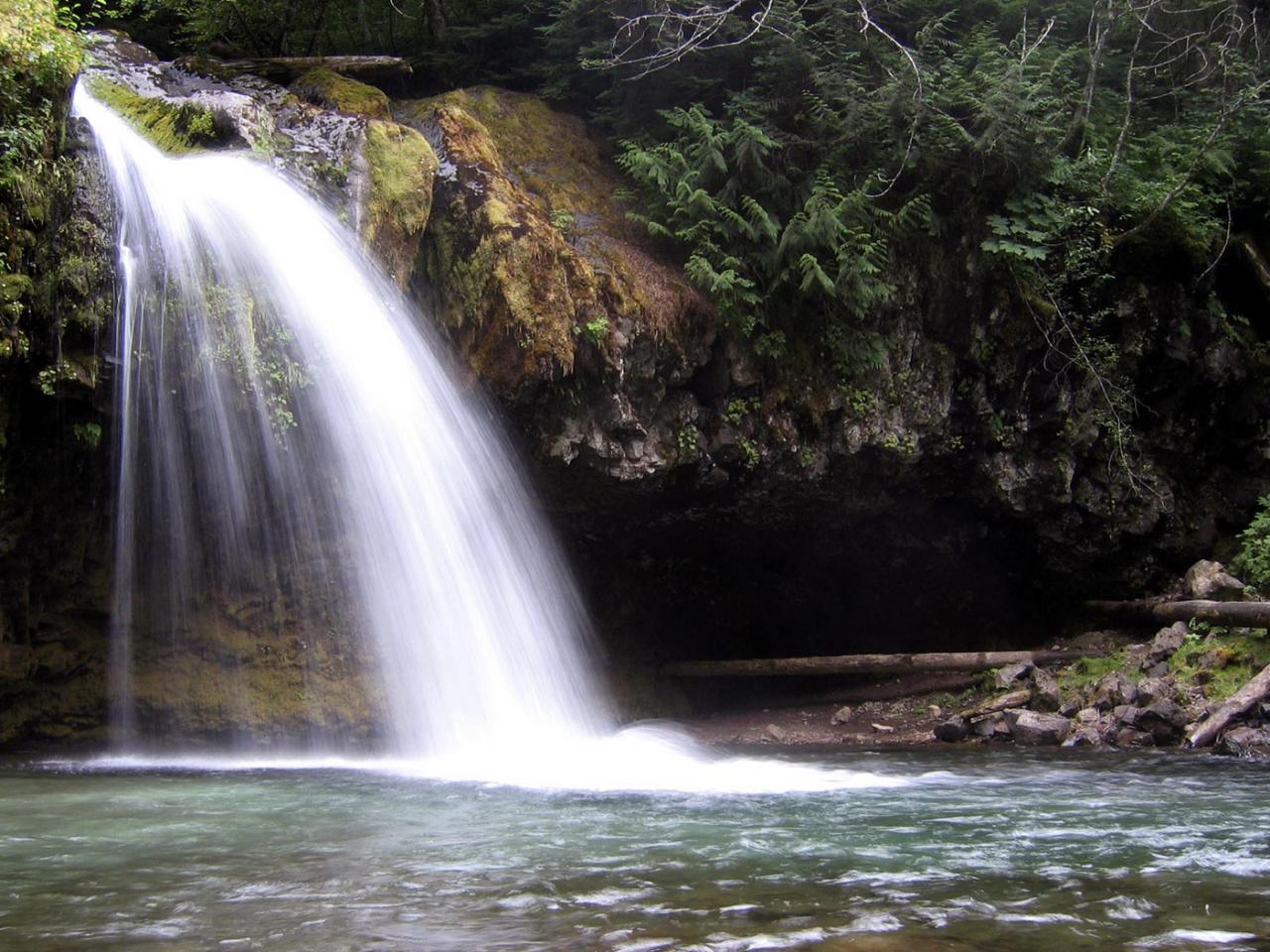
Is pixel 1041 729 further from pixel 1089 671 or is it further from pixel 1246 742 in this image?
pixel 1089 671

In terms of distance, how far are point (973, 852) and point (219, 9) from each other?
1391 cm

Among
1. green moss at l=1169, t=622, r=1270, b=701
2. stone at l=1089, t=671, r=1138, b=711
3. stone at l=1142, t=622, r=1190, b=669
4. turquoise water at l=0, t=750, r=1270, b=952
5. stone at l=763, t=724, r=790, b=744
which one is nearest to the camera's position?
turquoise water at l=0, t=750, r=1270, b=952

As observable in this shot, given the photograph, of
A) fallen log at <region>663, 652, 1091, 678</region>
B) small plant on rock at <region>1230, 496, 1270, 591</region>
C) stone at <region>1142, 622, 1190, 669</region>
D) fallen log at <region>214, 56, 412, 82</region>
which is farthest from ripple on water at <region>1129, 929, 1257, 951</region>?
fallen log at <region>214, 56, 412, 82</region>

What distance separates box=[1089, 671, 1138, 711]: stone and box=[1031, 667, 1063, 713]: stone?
503mm

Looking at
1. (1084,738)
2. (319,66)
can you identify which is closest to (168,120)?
(319,66)

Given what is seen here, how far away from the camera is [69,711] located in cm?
1152

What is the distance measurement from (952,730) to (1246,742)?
3.15 m

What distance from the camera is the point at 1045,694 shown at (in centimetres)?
1270

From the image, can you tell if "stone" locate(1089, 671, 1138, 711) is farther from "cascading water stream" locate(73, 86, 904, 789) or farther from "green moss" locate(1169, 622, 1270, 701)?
"cascading water stream" locate(73, 86, 904, 789)

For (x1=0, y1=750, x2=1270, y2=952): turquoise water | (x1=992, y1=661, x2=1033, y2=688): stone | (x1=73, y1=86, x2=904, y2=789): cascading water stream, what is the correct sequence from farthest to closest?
(x1=992, y1=661, x2=1033, y2=688): stone, (x1=73, y1=86, x2=904, y2=789): cascading water stream, (x1=0, y1=750, x2=1270, y2=952): turquoise water

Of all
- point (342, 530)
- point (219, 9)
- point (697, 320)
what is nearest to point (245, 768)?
point (342, 530)

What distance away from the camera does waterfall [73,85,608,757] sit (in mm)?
9742

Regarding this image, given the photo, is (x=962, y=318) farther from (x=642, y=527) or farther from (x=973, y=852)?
(x=973, y=852)

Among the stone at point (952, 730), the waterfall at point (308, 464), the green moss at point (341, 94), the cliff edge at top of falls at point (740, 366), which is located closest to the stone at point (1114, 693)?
the stone at point (952, 730)
